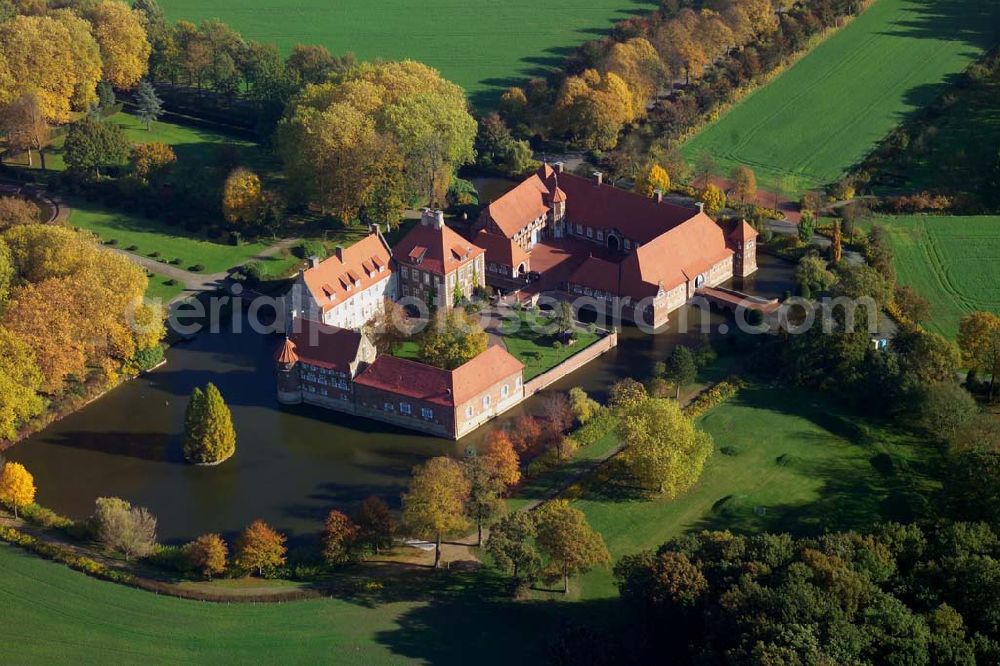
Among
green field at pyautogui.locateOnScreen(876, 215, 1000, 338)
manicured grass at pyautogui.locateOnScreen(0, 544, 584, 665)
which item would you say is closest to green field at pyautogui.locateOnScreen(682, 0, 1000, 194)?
green field at pyautogui.locateOnScreen(876, 215, 1000, 338)

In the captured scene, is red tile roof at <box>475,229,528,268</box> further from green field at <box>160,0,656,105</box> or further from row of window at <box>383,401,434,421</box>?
green field at <box>160,0,656,105</box>

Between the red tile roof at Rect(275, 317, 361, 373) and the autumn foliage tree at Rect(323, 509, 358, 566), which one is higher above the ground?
the red tile roof at Rect(275, 317, 361, 373)

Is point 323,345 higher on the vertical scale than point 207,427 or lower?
higher

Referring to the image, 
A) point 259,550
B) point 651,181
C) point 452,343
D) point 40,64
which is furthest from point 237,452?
point 40,64

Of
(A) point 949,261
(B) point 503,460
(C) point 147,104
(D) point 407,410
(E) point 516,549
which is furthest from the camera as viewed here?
(C) point 147,104

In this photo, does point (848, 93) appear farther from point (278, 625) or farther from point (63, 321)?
point (278, 625)

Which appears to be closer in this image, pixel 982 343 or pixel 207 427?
pixel 207 427
